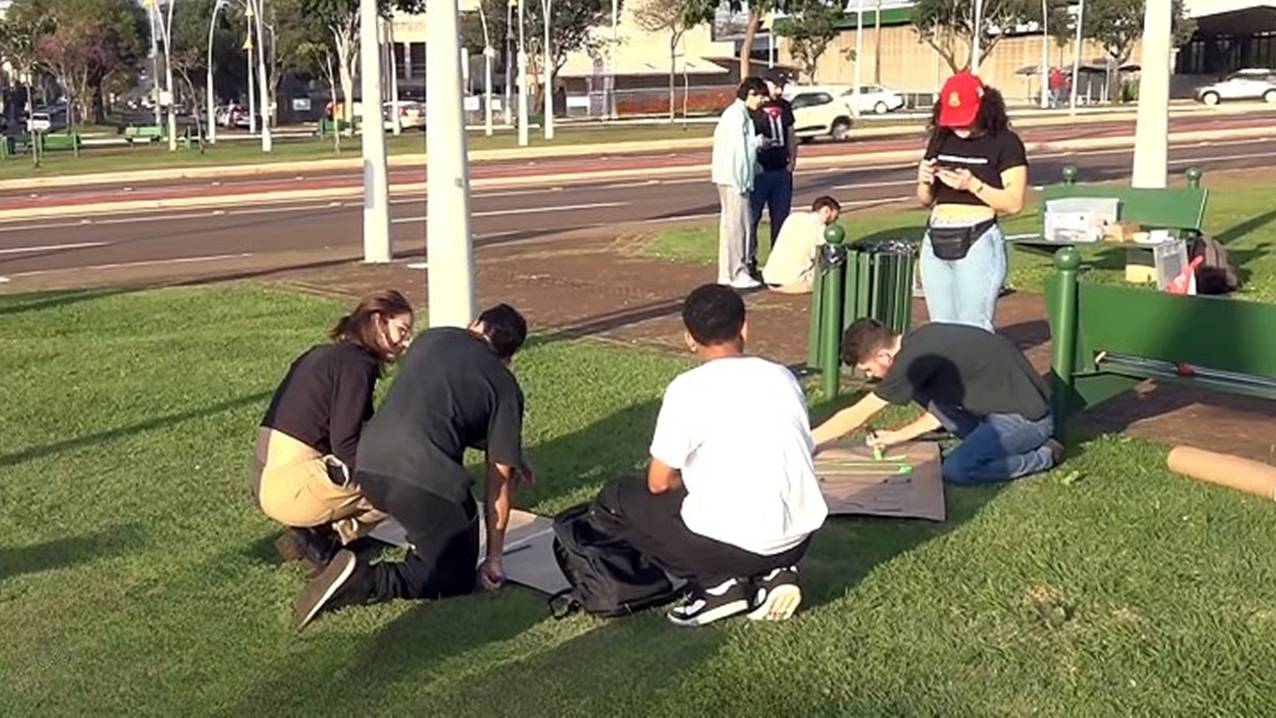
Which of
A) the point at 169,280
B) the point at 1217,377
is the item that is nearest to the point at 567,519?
the point at 1217,377

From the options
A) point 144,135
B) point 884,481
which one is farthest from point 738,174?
point 144,135

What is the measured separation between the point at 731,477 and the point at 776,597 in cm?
45

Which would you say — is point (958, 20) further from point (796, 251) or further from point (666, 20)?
point (796, 251)

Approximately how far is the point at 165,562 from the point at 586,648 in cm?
197

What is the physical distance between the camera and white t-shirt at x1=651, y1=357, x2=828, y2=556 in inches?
Answer: 198

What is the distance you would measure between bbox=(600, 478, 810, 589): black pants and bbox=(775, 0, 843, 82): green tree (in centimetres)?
5834

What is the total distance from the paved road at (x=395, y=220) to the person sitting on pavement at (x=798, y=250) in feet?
18.3

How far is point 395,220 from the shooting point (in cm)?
2102

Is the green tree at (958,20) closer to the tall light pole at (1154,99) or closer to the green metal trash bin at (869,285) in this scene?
the tall light pole at (1154,99)

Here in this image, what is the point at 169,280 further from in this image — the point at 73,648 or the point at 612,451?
the point at 73,648

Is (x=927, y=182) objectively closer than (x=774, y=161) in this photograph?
Yes

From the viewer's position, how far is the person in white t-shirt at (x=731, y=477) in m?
5.04

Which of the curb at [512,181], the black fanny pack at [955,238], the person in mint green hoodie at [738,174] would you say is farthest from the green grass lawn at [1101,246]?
the curb at [512,181]

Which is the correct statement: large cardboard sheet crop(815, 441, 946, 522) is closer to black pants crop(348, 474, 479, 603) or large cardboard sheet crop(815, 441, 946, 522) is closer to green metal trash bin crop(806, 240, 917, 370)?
green metal trash bin crop(806, 240, 917, 370)
